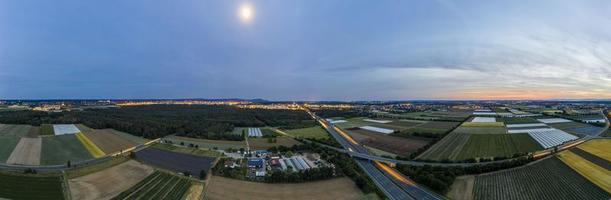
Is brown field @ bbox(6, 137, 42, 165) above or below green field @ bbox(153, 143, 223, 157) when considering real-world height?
above

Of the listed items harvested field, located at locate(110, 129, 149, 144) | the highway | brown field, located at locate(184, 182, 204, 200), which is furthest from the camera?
harvested field, located at locate(110, 129, 149, 144)

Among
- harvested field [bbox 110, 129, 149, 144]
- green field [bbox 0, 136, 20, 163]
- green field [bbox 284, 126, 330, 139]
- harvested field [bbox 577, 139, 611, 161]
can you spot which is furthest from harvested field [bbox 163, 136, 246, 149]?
harvested field [bbox 577, 139, 611, 161]

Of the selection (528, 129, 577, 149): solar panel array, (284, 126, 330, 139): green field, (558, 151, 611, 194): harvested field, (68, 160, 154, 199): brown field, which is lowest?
(68, 160, 154, 199): brown field

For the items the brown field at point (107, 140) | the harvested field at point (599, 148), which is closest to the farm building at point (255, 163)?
the brown field at point (107, 140)

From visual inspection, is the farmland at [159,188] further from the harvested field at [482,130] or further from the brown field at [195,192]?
the harvested field at [482,130]

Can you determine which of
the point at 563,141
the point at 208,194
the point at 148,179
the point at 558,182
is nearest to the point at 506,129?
the point at 563,141

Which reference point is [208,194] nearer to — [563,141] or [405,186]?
[405,186]

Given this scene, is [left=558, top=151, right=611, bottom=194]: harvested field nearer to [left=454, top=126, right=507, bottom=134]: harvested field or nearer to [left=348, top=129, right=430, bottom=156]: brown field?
[left=348, top=129, right=430, bottom=156]: brown field
